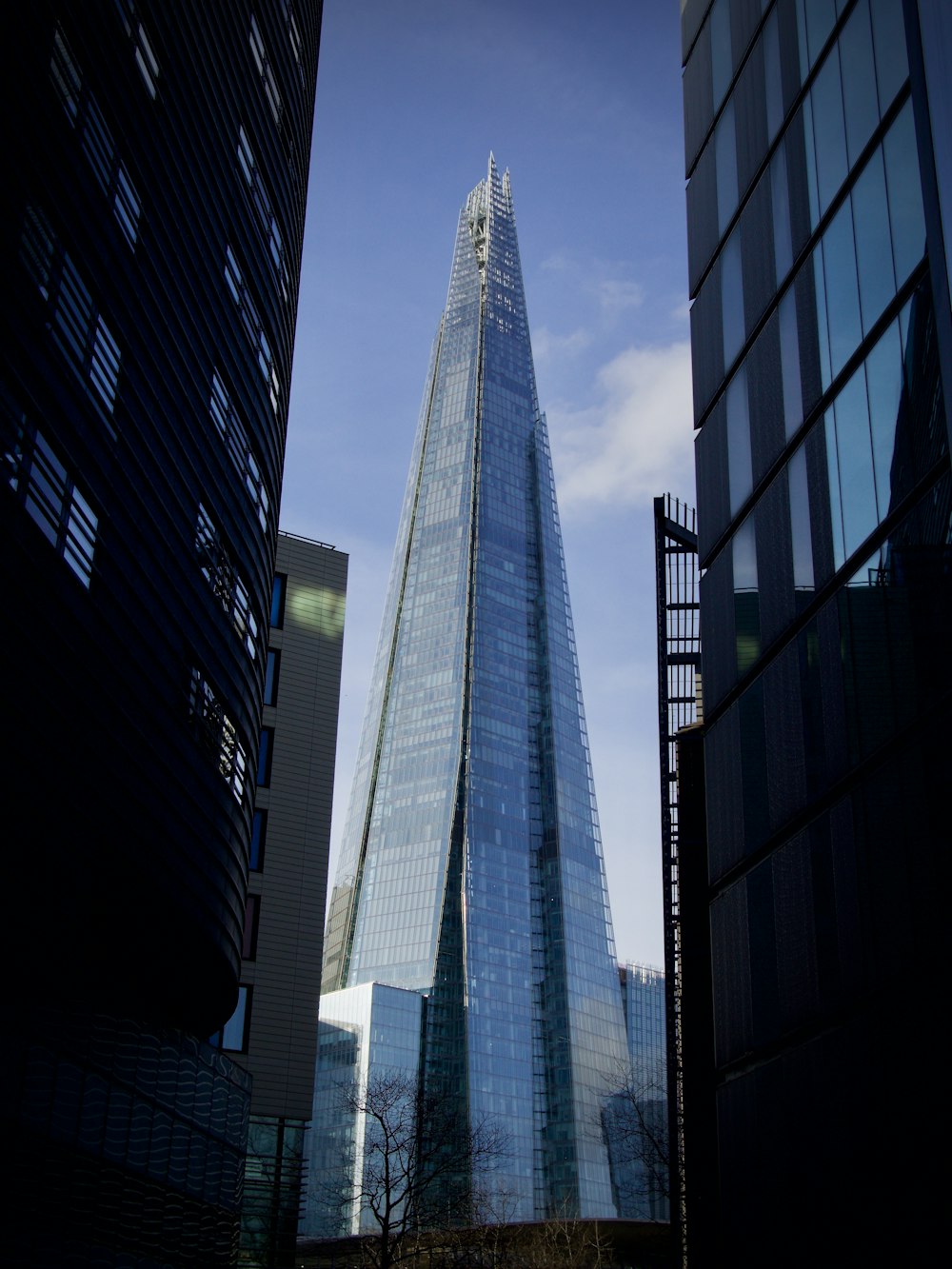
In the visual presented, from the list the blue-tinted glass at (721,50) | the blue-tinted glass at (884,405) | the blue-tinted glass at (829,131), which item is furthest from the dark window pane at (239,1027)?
the blue-tinted glass at (829,131)

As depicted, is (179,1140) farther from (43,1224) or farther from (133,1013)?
(43,1224)

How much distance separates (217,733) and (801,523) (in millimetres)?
12746

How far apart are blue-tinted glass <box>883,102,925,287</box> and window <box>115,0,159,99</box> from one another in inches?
503

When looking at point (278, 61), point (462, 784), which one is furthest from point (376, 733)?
point (278, 61)

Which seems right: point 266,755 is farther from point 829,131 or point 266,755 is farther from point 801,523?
point 829,131

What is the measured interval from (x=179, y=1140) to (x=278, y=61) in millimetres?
26264

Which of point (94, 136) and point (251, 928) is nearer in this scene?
point (94, 136)

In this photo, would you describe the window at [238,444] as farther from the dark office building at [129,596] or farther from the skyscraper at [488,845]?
the skyscraper at [488,845]

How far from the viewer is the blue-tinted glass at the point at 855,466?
16.5 metres

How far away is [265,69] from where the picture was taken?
32.3 m

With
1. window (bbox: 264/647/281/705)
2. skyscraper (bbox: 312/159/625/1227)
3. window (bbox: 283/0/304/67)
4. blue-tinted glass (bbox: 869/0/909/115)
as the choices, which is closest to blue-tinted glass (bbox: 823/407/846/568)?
blue-tinted glass (bbox: 869/0/909/115)

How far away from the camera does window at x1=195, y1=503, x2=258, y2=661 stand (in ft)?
83.7

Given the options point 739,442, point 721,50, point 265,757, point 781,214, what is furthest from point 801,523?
point 265,757

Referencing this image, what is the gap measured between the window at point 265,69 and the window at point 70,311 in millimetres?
13588
